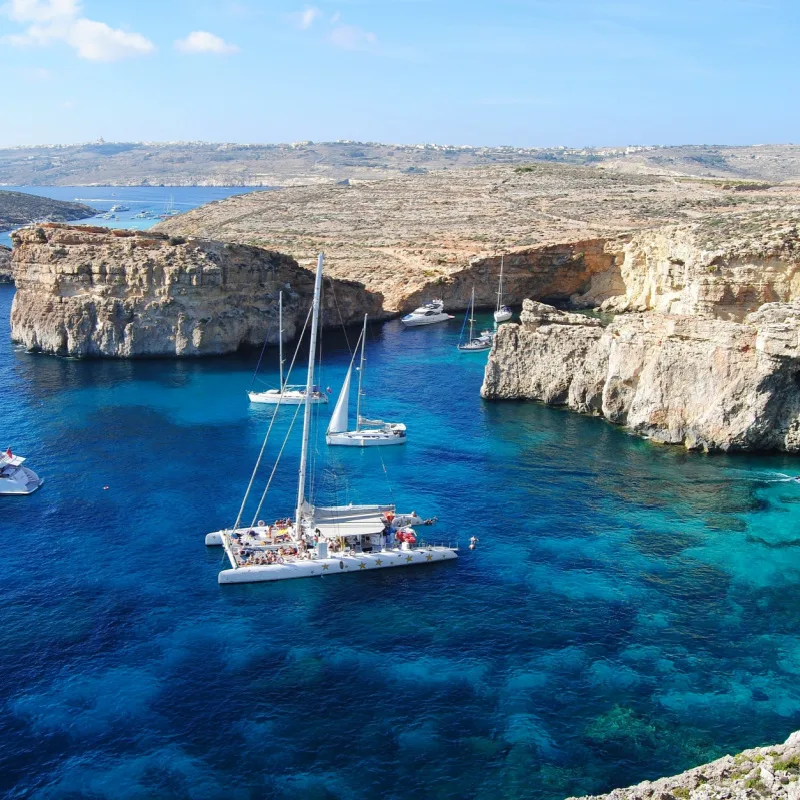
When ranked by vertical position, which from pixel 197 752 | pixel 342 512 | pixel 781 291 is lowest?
pixel 197 752

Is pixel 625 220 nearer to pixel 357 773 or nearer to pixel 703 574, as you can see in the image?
pixel 703 574

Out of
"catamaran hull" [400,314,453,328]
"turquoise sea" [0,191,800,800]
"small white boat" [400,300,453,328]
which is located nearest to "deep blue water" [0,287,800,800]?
"turquoise sea" [0,191,800,800]

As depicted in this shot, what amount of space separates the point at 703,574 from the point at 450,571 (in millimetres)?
11047

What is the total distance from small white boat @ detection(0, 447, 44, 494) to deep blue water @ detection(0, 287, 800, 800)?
0.80 metres

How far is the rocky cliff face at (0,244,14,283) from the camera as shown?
407 feet

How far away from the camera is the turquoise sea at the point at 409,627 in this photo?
26.8m

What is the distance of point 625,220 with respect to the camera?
123125mm

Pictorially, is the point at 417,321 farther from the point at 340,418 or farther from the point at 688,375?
the point at 688,375

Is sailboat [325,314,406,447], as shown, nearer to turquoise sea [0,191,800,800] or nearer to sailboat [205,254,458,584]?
turquoise sea [0,191,800,800]

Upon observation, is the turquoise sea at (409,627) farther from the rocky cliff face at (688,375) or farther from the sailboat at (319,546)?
the rocky cliff face at (688,375)

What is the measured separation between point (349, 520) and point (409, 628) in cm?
797

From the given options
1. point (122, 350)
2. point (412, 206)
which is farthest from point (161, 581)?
point (412, 206)

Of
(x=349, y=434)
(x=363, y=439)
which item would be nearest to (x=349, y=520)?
(x=363, y=439)

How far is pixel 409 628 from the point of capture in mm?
33875
